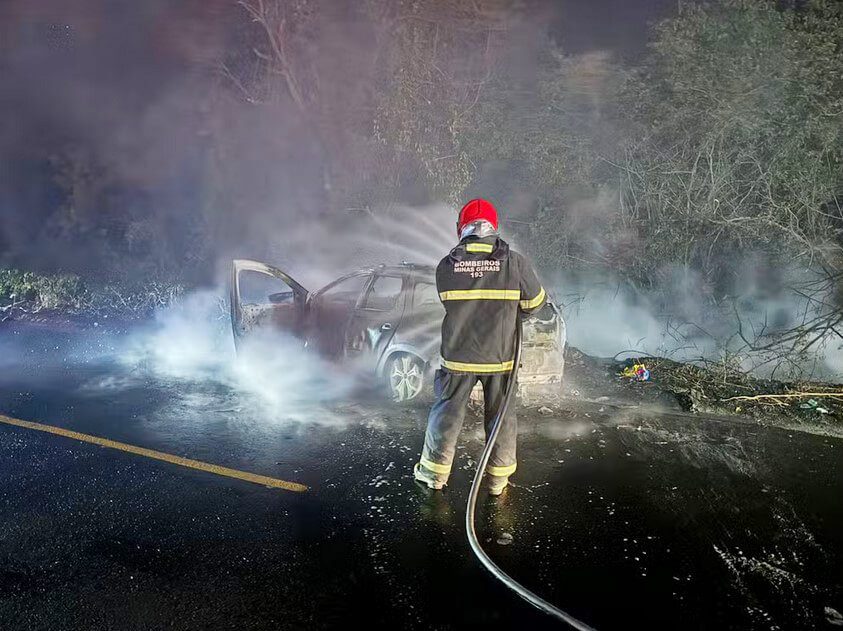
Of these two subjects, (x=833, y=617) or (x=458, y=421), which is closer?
(x=833, y=617)

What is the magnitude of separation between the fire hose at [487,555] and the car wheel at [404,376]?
80.1 inches

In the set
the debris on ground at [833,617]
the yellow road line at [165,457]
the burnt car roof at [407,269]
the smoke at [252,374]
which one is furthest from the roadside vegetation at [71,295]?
the debris on ground at [833,617]

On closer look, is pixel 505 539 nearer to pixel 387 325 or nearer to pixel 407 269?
pixel 387 325

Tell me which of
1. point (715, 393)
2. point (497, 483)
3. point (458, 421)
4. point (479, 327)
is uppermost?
point (479, 327)

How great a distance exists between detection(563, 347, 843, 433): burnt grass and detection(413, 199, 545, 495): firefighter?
8.16ft

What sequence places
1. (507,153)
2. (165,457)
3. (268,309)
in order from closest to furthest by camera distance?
(165,457) → (268,309) → (507,153)

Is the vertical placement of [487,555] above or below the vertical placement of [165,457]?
above

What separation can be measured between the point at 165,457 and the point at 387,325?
2340mm

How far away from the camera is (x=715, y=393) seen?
19.9ft

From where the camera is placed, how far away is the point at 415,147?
12352mm

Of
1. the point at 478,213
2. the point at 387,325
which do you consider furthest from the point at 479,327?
the point at 387,325

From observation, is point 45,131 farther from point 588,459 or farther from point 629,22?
point 629,22

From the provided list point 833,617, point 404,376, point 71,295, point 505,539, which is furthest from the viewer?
point 71,295

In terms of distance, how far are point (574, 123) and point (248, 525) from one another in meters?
12.0
